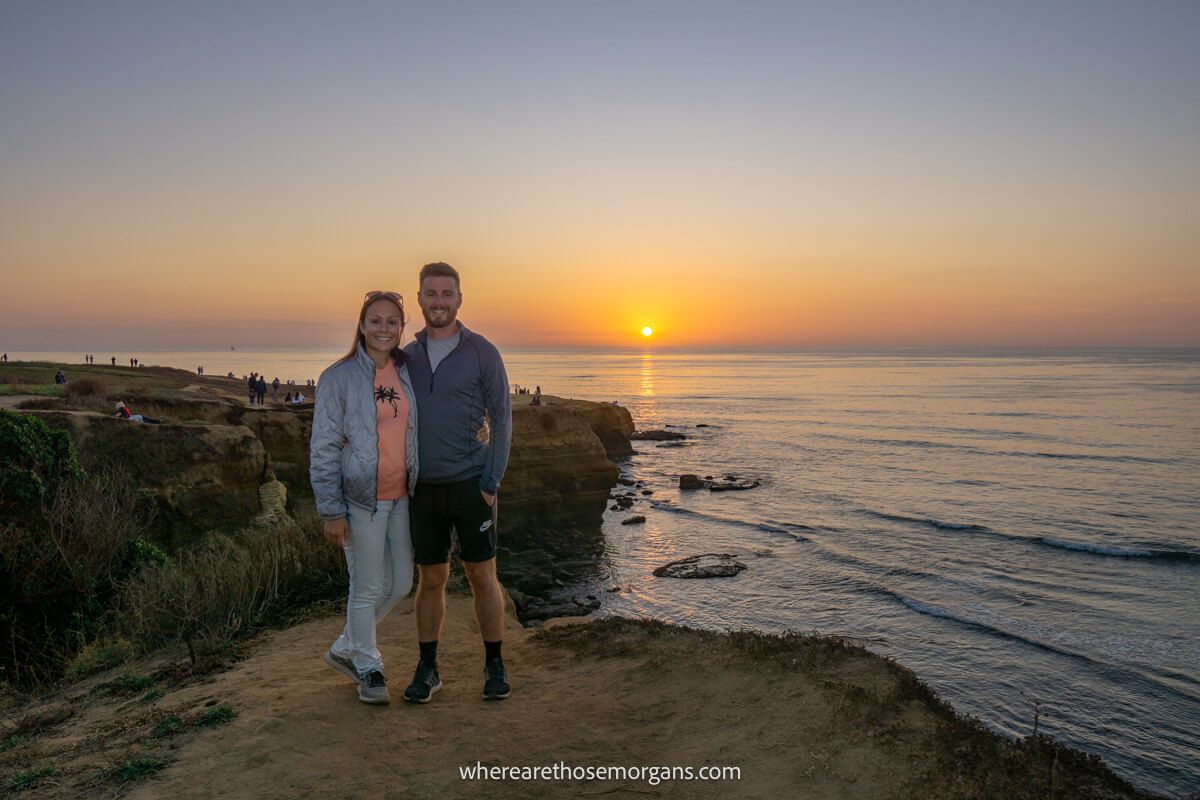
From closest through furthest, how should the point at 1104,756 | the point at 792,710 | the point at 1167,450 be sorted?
the point at 792,710
the point at 1104,756
the point at 1167,450

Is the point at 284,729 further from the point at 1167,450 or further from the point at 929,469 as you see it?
the point at 1167,450

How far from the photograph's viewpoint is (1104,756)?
22.8 ft

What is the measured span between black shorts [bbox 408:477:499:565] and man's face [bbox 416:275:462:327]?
105cm

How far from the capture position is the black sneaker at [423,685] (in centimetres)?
465

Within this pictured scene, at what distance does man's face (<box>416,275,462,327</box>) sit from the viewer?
172 inches

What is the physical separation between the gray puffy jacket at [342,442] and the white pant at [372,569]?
146 millimetres

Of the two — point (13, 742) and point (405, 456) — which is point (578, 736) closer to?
point (405, 456)

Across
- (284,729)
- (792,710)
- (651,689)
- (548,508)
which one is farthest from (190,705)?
(548,508)

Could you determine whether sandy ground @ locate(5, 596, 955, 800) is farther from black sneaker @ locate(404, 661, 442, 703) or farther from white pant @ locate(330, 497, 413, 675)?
white pant @ locate(330, 497, 413, 675)

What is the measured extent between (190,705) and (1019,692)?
8.74 m

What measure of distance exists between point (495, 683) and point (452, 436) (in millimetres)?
1830

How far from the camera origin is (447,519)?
14.7 ft

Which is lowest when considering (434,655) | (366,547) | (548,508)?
(548,508)

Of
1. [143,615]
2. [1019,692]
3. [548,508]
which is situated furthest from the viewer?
[548,508]
